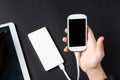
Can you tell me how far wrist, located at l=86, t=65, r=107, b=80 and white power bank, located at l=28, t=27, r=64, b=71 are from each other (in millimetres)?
106

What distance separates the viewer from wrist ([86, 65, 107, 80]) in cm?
94

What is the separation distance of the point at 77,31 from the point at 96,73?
6.3 inches

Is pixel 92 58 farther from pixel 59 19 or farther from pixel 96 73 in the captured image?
pixel 59 19

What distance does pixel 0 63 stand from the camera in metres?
0.95

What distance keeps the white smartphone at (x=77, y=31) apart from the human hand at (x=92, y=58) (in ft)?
0.07

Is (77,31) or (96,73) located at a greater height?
(77,31)

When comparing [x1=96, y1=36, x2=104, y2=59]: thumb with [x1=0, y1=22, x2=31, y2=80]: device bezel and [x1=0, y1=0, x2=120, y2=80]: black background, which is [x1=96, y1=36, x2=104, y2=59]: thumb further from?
[x1=0, y1=22, x2=31, y2=80]: device bezel

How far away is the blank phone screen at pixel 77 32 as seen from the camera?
3.03 ft

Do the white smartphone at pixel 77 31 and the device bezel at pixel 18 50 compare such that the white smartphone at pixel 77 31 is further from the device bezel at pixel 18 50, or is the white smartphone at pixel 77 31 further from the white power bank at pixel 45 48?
the device bezel at pixel 18 50

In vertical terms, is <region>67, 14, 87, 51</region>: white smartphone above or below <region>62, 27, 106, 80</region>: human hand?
above

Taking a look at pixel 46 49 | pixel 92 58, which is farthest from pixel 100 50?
pixel 46 49

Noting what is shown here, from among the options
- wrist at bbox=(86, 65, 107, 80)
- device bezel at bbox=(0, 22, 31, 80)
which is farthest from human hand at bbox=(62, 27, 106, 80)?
device bezel at bbox=(0, 22, 31, 80)

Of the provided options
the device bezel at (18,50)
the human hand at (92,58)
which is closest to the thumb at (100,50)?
the human hand at (92,58)

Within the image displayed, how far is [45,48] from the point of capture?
0.99 metres
